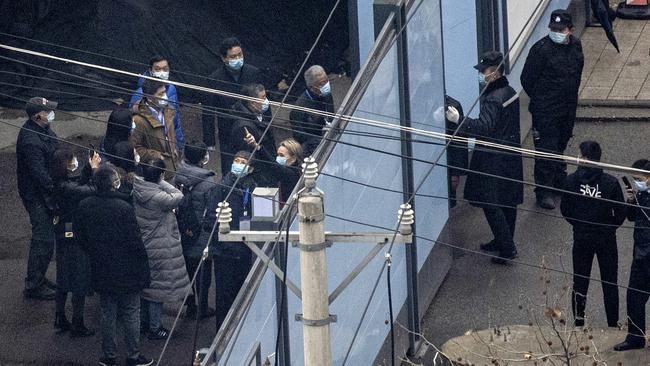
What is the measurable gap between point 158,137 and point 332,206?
7.66 ft

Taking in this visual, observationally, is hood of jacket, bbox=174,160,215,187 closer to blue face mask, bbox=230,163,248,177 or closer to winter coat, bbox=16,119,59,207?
blue face mask, bbox=230,163,248,177

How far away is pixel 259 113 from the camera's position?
14555mm

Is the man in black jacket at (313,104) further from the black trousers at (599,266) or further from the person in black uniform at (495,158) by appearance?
the black trousers at (599,266)

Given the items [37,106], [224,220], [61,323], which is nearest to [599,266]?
[61,323]

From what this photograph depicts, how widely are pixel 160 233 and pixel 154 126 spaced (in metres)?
1.72

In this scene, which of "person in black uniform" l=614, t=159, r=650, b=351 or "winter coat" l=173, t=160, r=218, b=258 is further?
"winter coat" l=173, t=160, r=218, b=258

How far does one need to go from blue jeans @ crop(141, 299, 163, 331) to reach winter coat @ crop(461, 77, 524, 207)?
2829 millimetres

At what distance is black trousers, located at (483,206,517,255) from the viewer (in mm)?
14672

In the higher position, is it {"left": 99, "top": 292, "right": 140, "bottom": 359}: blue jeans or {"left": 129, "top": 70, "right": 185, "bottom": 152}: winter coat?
{"left": 129, "top": 70, "right": 185, "bottom": 152}: winter coat

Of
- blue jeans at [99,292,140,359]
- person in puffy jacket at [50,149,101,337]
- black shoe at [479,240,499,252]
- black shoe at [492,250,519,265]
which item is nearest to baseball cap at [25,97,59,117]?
person in puffy jacket at [50,149,101,337]

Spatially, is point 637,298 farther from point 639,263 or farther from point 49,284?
point 49,284

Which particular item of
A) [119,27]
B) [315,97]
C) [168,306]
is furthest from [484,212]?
[119,27]

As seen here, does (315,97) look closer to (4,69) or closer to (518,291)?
(518,291)

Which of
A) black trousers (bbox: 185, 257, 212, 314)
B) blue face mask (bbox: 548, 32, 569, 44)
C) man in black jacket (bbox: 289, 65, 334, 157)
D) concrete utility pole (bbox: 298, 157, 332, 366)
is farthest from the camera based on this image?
blue face mask (bbox: 548, 32, 569, 44)
